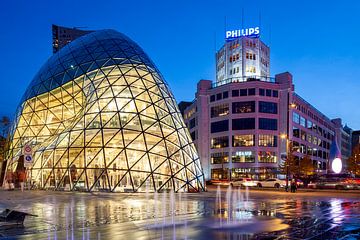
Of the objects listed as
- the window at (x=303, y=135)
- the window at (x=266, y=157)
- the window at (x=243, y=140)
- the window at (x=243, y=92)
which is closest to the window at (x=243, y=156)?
the window at (x=266, y=157)

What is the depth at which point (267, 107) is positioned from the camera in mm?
91000

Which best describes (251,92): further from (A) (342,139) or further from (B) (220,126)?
(A) (342,139)

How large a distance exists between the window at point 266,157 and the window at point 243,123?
→ 661cm

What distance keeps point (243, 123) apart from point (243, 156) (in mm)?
7714

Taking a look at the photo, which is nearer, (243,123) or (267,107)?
(243,123)

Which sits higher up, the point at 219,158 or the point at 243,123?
the point at 243,123

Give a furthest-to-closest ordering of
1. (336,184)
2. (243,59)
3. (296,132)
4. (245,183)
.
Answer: (243,59), (296,132), (245,183), (336,184)

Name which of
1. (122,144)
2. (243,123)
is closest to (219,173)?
(243,123)

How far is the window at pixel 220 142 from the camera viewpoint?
306 feet

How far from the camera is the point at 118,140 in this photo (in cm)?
3653

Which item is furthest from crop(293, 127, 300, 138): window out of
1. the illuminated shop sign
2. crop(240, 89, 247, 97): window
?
crop(240, 89, 247, 97): window

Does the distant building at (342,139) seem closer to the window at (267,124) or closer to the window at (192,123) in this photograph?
the window at (192,123)

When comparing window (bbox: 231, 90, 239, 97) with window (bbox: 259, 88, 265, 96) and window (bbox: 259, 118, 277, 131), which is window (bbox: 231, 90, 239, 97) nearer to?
window (bbox: 259, 88, 265, 96)

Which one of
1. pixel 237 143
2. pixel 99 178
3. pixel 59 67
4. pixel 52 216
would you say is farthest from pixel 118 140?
pixel 237 143
